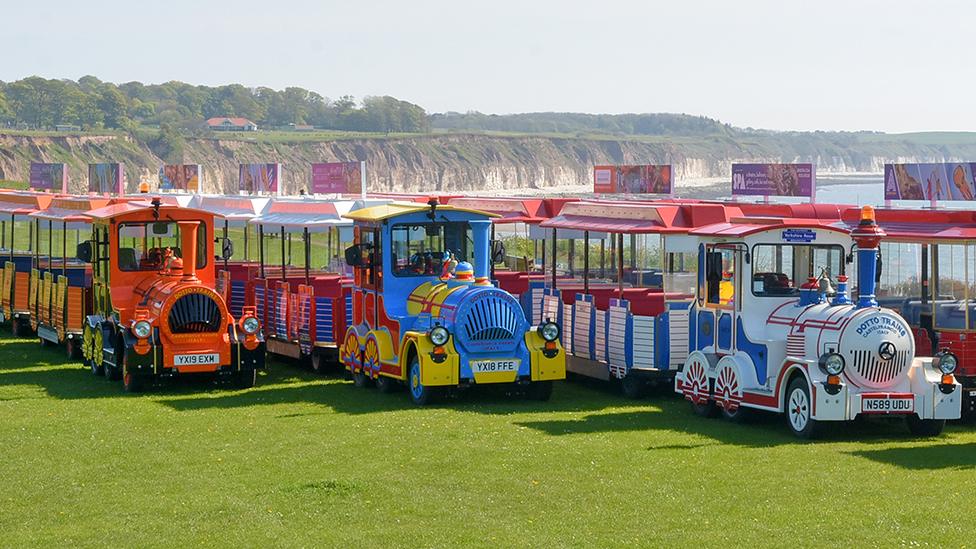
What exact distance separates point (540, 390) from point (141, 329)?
17.9ft

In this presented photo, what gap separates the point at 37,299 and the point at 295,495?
15.8 metres

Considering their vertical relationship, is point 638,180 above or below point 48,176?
below

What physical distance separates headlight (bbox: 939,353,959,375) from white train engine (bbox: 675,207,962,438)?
0.03 ft

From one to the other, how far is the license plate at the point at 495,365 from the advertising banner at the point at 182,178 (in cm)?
2446

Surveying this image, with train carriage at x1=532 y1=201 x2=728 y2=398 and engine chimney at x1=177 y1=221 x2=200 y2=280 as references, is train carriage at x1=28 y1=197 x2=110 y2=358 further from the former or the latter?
train carriage at x1=532 y1=201 x2=728 y2=398

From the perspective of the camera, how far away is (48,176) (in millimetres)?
45125

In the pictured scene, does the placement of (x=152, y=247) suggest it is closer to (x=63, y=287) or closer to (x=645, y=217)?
(x=63, y=287)

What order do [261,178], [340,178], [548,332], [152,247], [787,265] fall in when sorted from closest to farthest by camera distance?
[787,265]
[548,332]
[152,247]
[340,178]
[261,178]

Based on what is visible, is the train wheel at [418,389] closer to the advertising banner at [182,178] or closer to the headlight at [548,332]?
the headlight at [548,332]

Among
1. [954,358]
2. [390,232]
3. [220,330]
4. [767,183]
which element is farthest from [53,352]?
[954,358]

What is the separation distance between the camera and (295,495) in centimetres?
1316

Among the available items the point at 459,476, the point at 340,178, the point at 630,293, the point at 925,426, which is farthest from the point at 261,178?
the point at 459,476

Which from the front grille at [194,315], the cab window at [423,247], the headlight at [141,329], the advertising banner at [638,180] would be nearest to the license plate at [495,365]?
the cab window at [423,247]

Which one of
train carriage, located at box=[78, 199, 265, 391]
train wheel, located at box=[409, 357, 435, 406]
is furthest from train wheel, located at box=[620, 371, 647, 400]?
train carriage, located at box=[78, 199, 265, 391]
